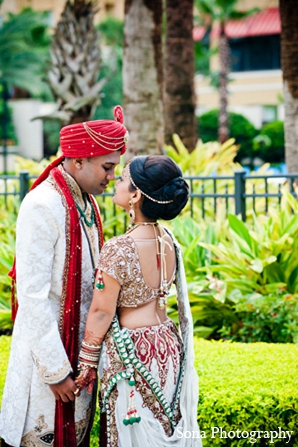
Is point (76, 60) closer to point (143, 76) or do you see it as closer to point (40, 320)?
point (143, 76)

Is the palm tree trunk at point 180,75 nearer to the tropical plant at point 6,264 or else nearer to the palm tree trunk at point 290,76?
the palm tree trunk at point 290,76

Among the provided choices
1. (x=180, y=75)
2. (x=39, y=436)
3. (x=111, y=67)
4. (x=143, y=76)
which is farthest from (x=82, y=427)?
(x=111, y=67)

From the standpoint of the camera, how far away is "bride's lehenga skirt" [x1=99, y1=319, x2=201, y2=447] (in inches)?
118

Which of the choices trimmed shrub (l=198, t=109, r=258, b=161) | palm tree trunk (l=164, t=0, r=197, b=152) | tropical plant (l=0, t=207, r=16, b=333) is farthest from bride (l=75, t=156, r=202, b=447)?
trimmed shrub (l=198, t=109, r=258, b=161)

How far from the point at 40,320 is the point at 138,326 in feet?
1.36

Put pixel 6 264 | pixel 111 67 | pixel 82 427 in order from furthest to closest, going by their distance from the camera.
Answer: pixel 111 67 → pixel 6 264 → pixel 82 427

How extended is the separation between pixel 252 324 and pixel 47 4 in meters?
37.8

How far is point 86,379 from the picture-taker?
302 centimetres

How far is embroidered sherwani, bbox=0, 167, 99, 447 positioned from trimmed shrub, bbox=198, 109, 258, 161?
1075 inches

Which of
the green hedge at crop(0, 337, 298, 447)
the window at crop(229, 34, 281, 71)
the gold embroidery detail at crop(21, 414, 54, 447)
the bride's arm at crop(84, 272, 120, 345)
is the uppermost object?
the window at crop(229, 34, 281, 71)

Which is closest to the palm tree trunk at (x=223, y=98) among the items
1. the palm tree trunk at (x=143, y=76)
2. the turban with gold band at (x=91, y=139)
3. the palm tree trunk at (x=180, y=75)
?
the palm tree trunk at (x=180, y=75)

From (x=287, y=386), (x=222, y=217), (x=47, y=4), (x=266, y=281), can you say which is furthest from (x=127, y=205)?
(x=47, y=4)

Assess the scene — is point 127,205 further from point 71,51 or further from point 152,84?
point 71,51

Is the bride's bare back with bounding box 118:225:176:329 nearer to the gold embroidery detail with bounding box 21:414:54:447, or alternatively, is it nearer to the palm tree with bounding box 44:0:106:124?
the gold embroidery detail with bounding box 21:414:54:447
